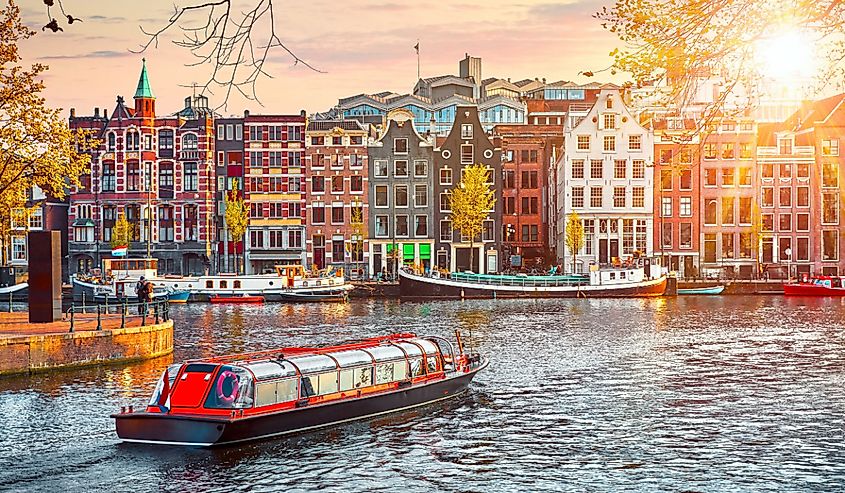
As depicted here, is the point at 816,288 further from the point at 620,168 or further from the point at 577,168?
the point at 577,168

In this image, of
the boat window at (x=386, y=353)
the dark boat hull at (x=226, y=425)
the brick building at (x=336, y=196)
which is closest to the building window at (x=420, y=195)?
the brick building at (x=336, y=196)

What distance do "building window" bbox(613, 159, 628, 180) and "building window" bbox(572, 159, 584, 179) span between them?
3407 mm

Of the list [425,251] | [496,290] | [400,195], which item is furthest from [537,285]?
[400,195]

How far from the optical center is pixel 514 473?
29.4m

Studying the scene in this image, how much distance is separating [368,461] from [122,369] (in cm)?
1902

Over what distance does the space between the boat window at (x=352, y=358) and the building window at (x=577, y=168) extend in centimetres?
8547

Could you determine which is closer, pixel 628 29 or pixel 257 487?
pixel 628 29

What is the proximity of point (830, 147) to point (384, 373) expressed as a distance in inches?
3709

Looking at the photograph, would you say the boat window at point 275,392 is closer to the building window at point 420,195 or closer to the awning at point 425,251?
the awning at point 425,251

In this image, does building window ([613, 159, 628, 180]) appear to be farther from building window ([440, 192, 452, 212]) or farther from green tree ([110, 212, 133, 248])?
green tree ([110, 212, 133, 248])

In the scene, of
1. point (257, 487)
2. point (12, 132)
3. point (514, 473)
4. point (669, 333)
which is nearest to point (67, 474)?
point (257, 487)

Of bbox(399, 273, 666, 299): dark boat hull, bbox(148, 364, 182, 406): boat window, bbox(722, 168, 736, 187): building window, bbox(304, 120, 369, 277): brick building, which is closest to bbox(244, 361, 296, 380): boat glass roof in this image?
bbox(148, 364, 182, 406): boat window

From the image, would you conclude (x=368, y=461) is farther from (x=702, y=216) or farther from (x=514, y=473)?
(x=702, y=216)

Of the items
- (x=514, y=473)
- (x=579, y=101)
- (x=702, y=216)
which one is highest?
(x=579, y=101)
